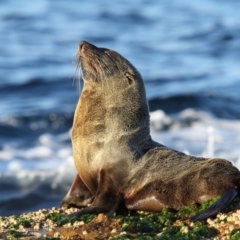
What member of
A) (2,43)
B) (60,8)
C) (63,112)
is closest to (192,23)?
(60,8)

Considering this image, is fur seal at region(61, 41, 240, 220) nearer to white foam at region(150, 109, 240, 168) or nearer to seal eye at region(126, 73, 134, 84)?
seal eye at region(126, 73, 134, 84)

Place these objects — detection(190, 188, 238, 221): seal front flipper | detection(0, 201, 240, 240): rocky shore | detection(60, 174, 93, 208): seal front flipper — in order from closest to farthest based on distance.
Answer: detection(0, 201, 240, 240): rocky shore → detection(190, 188, 238, 221): seal front flipper → detection(60, 174, 93, 208): seal front flipper

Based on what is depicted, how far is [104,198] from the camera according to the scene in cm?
778

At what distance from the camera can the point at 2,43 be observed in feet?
88.5

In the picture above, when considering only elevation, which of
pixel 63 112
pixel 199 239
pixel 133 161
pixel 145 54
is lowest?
pixel 199 239

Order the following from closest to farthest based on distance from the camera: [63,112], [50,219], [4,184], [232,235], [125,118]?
[232,235], [50,219], [125,118], [4,184], [63,112]

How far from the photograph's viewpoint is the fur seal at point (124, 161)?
25.4 feet

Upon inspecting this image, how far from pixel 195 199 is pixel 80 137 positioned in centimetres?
134

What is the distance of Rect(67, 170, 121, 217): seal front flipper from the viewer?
7.64 m

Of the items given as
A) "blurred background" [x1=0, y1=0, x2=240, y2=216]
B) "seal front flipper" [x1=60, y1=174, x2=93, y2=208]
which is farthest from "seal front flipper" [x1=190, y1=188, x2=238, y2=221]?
"blurred background" [x1=0, y1=0, x2=240, y2=216]

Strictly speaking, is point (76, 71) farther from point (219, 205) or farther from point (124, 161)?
point (219, 205)

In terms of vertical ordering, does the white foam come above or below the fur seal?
above

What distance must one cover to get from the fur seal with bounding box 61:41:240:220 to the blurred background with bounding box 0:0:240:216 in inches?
20.5

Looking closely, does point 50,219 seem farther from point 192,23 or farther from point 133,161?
point 192,23
